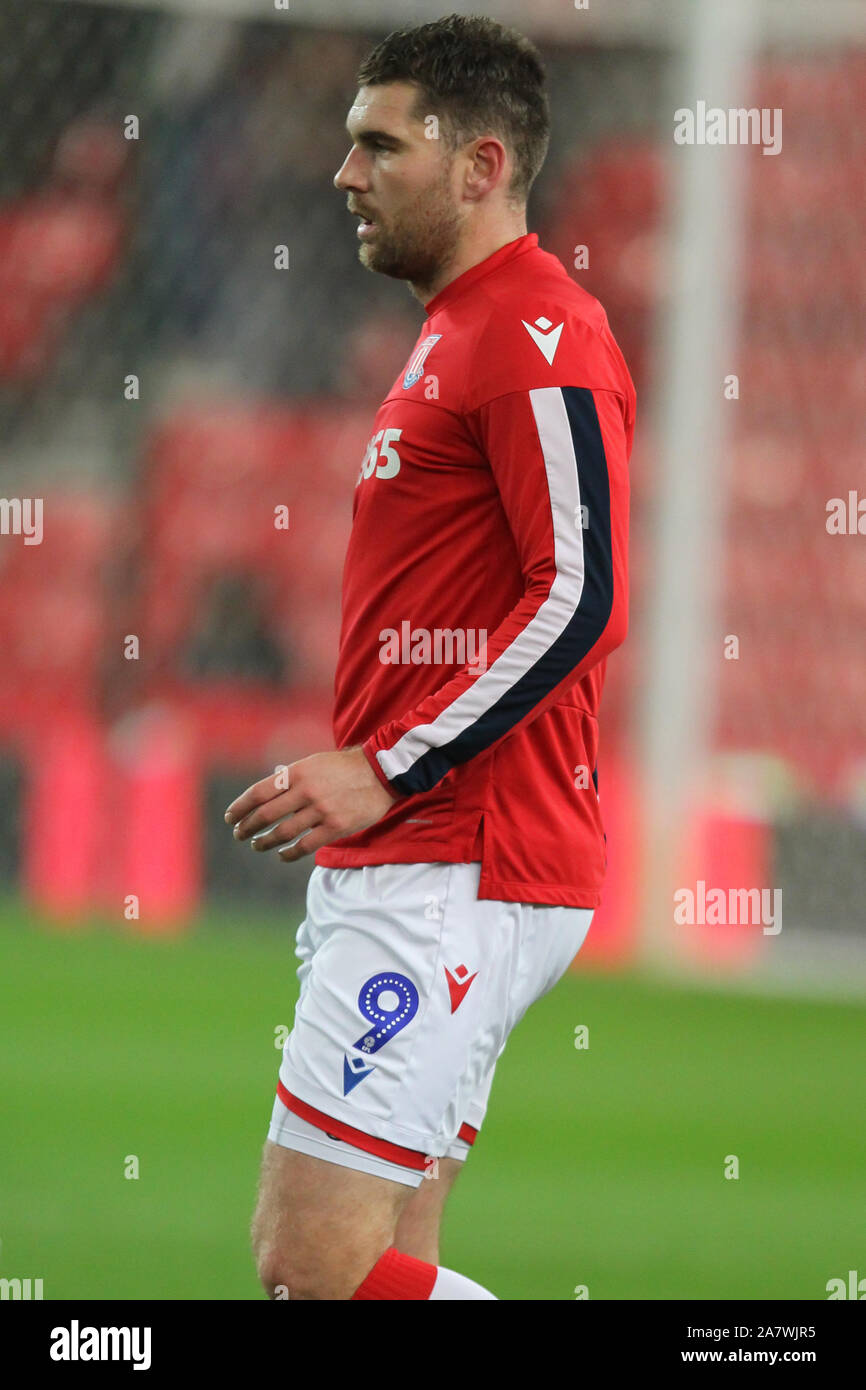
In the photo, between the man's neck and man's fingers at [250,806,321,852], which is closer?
man's fingers at [250,806,321,852]

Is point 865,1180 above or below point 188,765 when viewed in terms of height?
below

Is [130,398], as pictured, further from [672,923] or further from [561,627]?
[561,627]

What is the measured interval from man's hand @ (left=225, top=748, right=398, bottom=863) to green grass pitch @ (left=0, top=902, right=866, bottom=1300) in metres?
1.82

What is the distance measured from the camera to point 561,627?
260 centimetres

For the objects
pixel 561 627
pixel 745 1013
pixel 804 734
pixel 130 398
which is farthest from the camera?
pixel 130 398

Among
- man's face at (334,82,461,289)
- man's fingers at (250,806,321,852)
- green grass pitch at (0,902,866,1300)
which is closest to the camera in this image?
man's fingers at (250,806,321,852)

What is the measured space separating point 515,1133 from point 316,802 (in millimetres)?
3912

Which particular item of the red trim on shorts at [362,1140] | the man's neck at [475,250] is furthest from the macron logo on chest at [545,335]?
the red trim on shorts at [362,1140]

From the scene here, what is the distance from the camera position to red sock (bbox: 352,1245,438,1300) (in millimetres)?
2615

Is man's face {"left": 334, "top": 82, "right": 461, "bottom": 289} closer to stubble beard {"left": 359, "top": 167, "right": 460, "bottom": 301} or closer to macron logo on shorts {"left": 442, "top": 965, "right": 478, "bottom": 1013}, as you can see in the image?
stubble beard {"left": 359, "top": 167, "right": 460, "bottom": 301}

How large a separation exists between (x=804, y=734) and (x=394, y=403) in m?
7.48

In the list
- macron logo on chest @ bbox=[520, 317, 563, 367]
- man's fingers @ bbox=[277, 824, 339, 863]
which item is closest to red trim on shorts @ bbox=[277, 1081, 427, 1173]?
man's fingers @ bbox=[277, 824, 339, 863]

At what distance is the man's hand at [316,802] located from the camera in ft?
8.46
